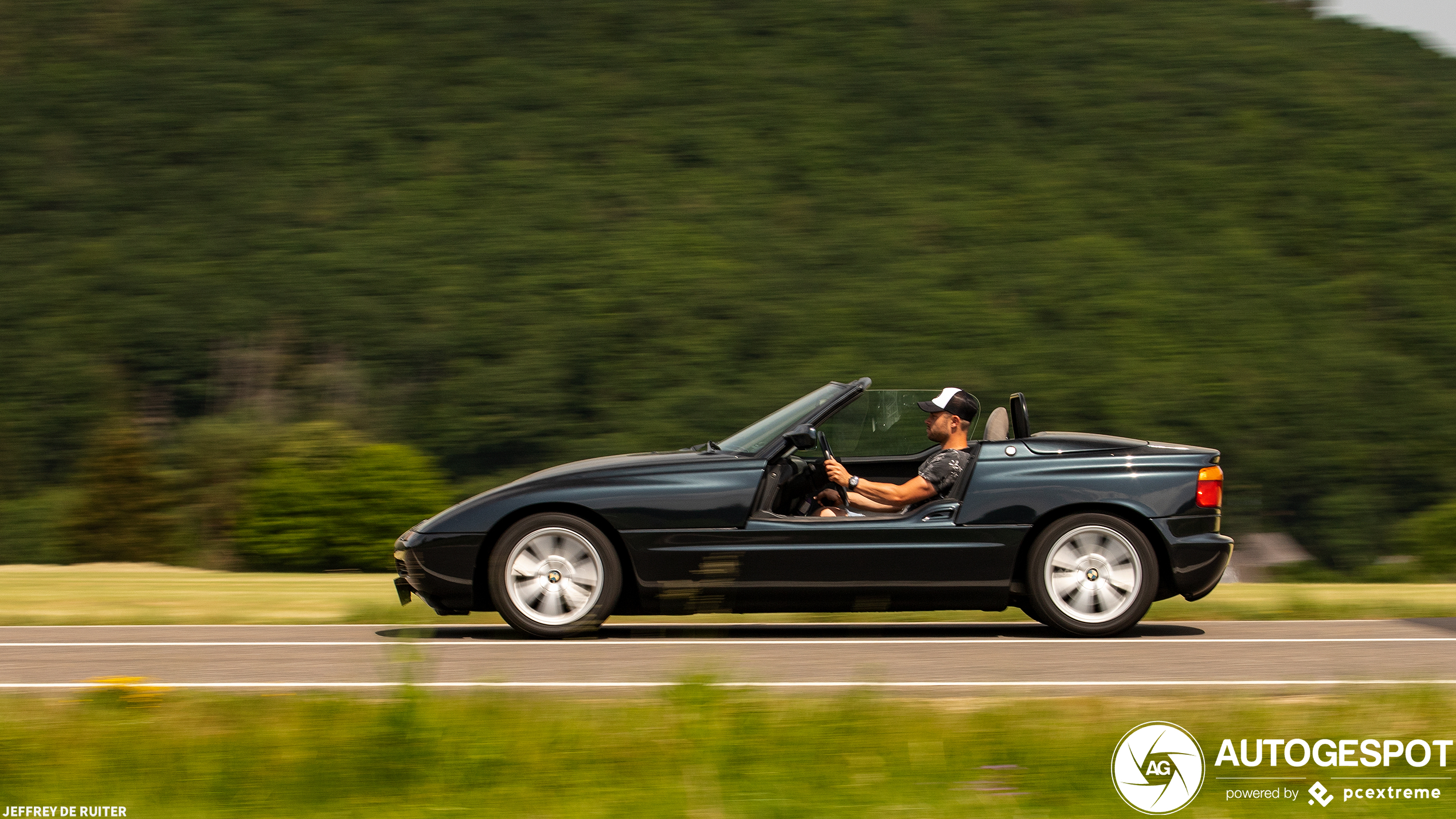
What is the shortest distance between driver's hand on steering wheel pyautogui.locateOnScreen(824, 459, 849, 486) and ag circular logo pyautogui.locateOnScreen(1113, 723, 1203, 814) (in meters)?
3.34

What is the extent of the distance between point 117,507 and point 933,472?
1386 inches

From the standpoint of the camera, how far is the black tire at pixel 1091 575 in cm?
764

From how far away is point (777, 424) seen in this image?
7.95 metres

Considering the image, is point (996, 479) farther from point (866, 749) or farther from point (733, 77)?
point (733, 77)

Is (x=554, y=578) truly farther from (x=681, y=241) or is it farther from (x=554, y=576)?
(x=681, y=241)

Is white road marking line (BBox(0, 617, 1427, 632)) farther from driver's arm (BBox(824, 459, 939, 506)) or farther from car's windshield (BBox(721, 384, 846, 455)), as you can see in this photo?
car's windshield (BBox(721, 384, 846, 455))

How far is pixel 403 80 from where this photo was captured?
286 feet

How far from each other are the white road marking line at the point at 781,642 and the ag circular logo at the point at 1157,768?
118 inches

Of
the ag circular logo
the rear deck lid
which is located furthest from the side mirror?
the ag circular logo

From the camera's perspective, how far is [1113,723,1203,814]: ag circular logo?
4.04 meters

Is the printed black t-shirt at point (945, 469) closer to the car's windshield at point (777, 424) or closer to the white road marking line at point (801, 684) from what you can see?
the car's windshield at point (777, 424)

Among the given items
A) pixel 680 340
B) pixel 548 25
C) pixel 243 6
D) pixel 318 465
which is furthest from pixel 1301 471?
pixel 243 6

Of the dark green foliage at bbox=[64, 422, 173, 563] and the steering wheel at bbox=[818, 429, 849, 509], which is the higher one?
the dark green foliage at bbox=[64, 422, 173, 563]

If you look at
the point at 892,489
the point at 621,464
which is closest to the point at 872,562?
the point at 892,489
